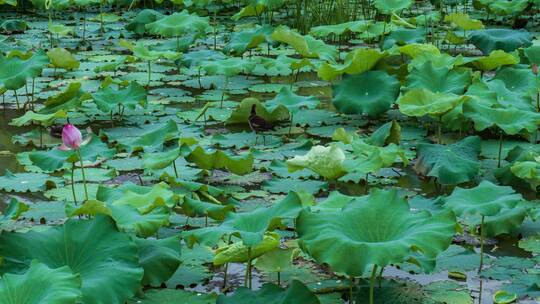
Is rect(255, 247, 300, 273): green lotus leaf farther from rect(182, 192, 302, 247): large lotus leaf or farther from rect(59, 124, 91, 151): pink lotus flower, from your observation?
rect(59, 124, 91, 151): pink lotus flower

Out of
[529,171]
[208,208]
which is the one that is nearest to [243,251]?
[208,208]

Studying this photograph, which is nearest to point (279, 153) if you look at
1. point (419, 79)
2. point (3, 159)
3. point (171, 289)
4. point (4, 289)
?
point (419, 79)

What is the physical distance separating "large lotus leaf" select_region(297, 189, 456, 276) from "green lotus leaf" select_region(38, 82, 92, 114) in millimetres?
2163

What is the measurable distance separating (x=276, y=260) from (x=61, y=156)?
1096mm

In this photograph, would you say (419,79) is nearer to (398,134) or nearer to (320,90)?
(398,134)

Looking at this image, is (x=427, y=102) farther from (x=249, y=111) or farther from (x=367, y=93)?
(x=249, y=111)

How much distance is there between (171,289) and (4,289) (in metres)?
0.62

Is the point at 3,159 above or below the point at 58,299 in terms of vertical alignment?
below

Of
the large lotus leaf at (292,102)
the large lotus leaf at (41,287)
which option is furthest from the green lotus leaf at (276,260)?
the large lotus leaf at (292,102)

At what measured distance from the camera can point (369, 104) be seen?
3.96 metres

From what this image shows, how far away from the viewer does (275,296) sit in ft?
6.79

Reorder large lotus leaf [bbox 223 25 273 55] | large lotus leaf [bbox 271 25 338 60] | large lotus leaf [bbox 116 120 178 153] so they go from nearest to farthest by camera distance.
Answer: large lotus leaf [bbox 116 120 178 153] < large lotus leaf [bbox 271 25 338 60] < large lotus leaf [bbox 223 25 273 55]

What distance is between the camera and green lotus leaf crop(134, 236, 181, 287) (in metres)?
2.25

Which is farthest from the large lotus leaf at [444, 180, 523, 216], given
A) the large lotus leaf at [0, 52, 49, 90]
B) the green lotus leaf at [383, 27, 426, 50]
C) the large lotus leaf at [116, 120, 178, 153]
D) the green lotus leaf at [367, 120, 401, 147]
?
the green lotus leaf at [383, 27, 426, 50]
